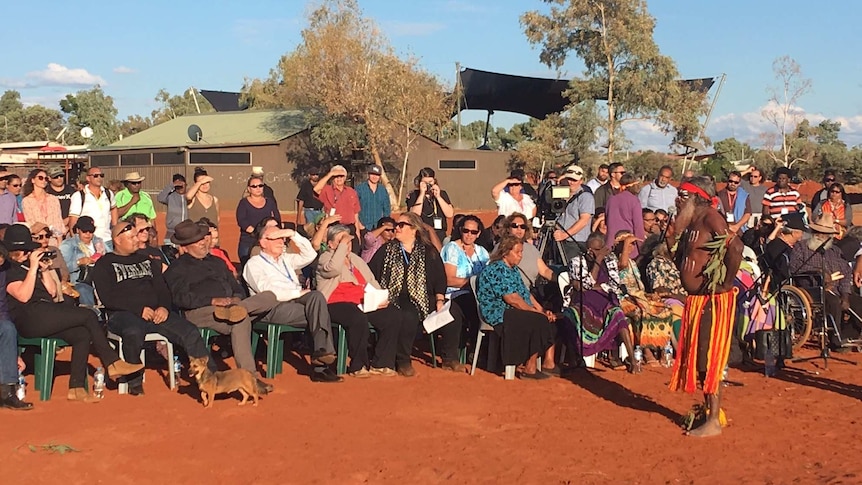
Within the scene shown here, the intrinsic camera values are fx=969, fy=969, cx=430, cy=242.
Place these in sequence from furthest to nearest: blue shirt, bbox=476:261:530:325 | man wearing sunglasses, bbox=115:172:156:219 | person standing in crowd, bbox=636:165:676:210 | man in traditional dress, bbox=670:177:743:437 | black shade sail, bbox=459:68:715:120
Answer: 1. black shade sail, bbox=459:68:715:120
2. person standing in crowd, bbox=636:165:676:210
3. man wearing sunglasses, bbox=115:172:156:219
4. blue shirt, bbox=476:261:530:325
5. man in traditional dress, bbox=670:177:743:437

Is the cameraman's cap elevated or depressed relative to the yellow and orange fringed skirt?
elevated

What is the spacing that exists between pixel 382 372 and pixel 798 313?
421cm

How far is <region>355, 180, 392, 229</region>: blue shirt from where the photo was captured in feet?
37.5

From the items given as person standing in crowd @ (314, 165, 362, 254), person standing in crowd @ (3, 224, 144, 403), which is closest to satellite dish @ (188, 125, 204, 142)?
person standing in crowd @ (314, 165, 362, 254)

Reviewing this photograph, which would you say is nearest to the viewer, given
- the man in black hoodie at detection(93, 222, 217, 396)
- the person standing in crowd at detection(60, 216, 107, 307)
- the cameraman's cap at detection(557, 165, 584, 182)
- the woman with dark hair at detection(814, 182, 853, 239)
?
the man in black hoodie at detection(93, 222, 217, 396)

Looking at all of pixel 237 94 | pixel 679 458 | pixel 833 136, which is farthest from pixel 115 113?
pixel 679 458

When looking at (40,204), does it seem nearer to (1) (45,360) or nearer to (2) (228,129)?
(1) (45,360)

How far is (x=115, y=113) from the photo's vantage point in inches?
2972

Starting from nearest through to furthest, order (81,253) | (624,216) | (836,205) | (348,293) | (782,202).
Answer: (348,293) → (81,253) → (624,216) → (836,205) → (782,202)

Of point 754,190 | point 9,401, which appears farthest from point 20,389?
point 754,190

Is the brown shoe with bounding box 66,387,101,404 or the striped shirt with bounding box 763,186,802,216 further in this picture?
the striped shirt with bounding box 763,186,802,216

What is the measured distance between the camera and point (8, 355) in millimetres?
7043

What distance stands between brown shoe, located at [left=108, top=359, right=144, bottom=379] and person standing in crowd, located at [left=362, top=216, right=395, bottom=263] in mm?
2788

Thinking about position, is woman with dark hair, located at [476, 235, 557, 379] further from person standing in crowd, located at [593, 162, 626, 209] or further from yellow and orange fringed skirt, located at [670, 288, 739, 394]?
person standing in crowd, located at [593, 162, 626, 209]
